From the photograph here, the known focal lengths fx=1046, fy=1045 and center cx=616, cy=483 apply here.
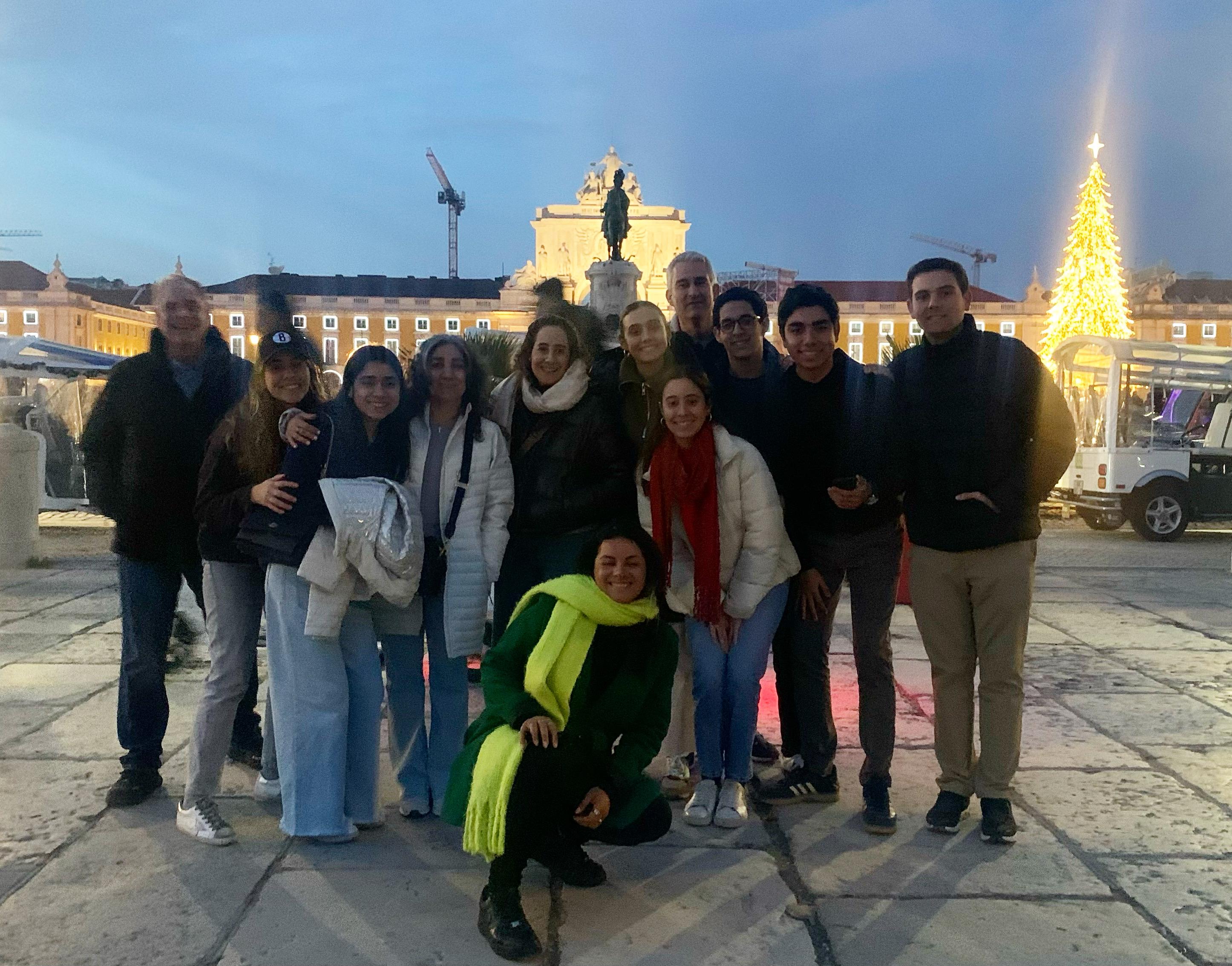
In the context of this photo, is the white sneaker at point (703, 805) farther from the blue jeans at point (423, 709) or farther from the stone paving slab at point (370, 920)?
the blue jeans at point (423, 709)

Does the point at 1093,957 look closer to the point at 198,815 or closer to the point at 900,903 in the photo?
the point at 900,903

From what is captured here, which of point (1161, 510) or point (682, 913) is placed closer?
point (682, 913)

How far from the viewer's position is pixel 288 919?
283 centimetres

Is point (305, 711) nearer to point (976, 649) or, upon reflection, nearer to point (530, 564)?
point (530, 564)

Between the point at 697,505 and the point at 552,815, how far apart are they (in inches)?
47.1

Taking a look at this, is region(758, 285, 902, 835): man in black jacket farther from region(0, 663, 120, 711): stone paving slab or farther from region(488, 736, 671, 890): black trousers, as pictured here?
region(0, 663, 120, 711): stone paving slab

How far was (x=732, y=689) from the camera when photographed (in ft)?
12.0

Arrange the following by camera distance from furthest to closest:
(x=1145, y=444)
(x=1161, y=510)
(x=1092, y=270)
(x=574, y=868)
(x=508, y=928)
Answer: (x=1092, y=270) < (x=1145, y=444) < (x=1161, y=510) < (x=574, y=868) < (x=508, y=928)

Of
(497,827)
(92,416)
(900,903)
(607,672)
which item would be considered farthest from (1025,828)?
(92,416)

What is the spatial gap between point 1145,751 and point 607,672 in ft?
8.81

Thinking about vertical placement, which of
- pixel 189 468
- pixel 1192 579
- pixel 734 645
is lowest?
pixel 1192 579

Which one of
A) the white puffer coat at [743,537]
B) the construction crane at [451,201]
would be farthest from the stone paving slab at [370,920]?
the construction crane at [451,201]

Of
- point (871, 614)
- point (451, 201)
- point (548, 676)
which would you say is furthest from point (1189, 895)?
point (451, 201)

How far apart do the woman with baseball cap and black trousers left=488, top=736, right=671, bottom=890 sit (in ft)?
3.68
